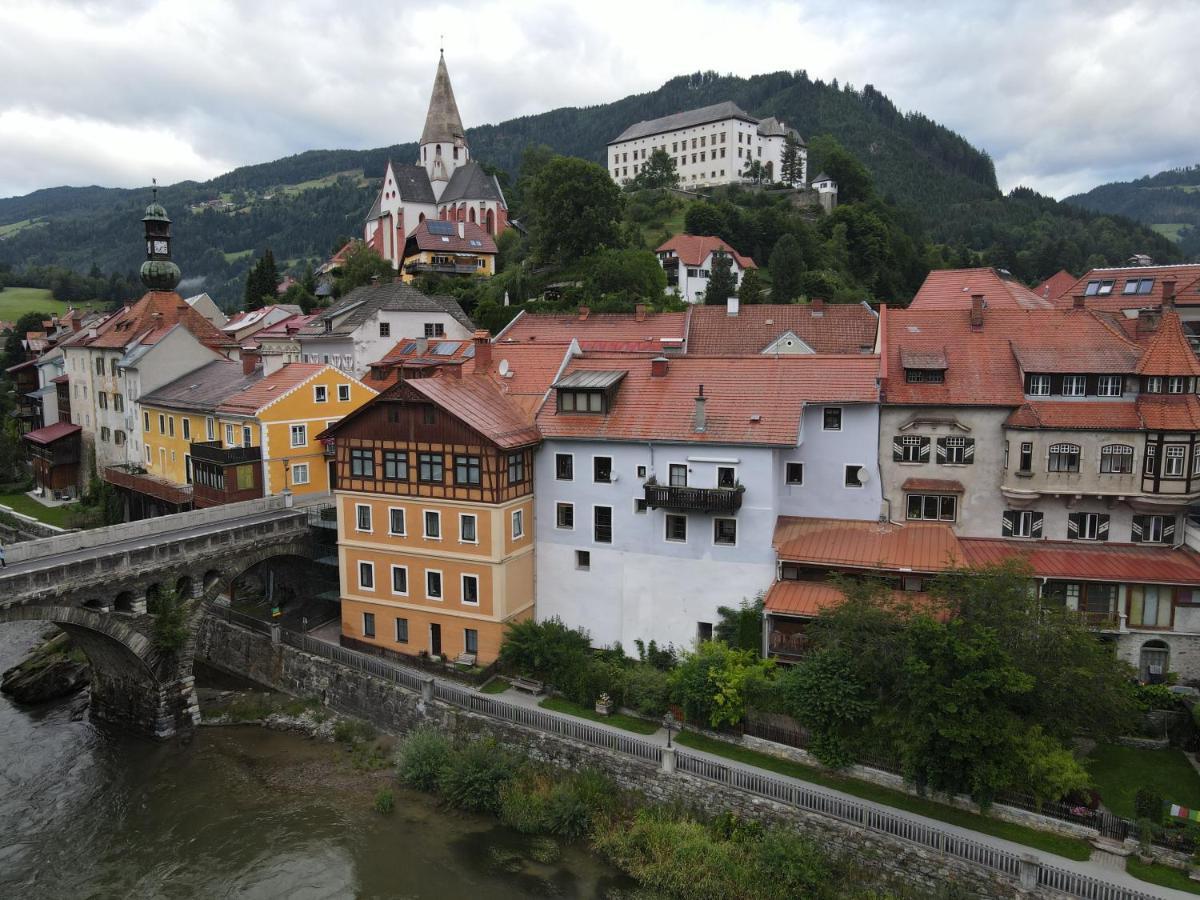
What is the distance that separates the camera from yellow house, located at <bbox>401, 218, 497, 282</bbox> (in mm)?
84000

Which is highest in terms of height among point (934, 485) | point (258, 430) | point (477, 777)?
point (258, 430)

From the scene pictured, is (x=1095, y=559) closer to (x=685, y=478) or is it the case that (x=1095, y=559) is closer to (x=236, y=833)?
(x=685, y=478)

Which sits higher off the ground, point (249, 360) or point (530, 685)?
point (249, 360)

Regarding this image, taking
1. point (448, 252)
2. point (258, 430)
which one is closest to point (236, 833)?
point (258, 430)

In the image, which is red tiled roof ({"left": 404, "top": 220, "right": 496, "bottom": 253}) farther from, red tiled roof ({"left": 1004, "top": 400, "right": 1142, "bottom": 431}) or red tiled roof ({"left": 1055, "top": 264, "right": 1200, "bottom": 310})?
red tiled roof ({"left": 1004, "top": 400, "right": 1142, "bottom": 431})

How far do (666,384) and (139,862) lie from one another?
24.7m

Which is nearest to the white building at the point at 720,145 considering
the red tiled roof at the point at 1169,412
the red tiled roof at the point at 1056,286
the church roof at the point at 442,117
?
the church roof at the point at 442,117

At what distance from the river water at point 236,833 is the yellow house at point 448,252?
58738mm

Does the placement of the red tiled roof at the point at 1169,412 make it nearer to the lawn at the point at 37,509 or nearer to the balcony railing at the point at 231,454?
the balcony railing at the point at 231,454

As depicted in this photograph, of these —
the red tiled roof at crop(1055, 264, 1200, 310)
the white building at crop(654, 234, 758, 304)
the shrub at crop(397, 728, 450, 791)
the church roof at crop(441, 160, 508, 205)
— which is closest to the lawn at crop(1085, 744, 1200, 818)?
the shrub at crop(397, 728, 450, 791)

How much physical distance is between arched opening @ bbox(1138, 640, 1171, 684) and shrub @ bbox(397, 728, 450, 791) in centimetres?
2464

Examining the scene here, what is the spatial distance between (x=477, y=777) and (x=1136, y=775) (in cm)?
2043

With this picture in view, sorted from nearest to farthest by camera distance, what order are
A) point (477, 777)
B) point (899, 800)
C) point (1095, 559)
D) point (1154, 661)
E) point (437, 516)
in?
1. point (899, 800)
2. point (477, 777)
3. point (1154, 661)
4. point (1095, 559)
5. point (437, 516)

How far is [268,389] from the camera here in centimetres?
4347
